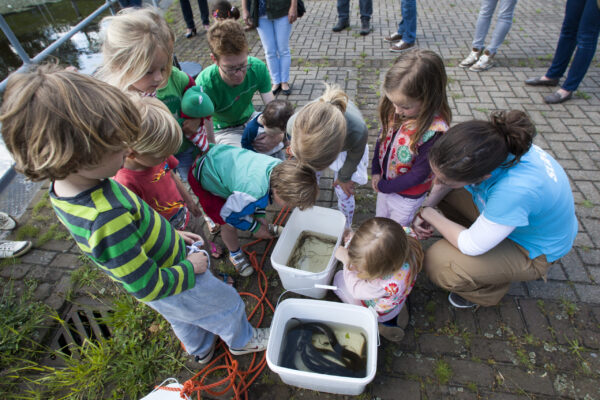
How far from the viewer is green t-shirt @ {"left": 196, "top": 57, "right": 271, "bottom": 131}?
2680 millimetres

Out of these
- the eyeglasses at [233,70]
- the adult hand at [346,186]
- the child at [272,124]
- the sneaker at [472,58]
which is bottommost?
the sneaker at [472,58]

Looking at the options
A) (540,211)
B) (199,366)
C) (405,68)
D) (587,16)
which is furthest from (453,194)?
(587,16)

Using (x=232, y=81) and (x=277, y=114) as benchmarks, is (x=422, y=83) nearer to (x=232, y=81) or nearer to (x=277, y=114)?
(x=277, y=114)

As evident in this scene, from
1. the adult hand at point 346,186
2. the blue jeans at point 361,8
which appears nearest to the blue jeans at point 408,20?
the blue jeans at point 361,8

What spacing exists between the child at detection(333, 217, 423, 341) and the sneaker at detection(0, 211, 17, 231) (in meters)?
3.23

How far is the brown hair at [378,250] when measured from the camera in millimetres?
1651

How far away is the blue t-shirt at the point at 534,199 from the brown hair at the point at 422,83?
0.49 metres

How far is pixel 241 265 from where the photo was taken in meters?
2.59

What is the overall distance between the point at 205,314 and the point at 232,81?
1.87 meters

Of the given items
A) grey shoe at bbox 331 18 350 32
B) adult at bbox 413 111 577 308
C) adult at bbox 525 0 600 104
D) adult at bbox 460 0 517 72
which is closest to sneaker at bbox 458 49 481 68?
adult at bbox 460 0 517 72

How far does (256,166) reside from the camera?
2080mm

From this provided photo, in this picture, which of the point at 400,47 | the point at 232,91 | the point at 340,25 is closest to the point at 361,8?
the point at 340,25

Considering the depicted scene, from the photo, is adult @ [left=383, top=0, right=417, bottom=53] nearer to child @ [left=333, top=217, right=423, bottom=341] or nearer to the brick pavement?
the brick pavement

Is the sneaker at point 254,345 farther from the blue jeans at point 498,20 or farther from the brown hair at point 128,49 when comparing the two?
the blue jeans at point 498,20
